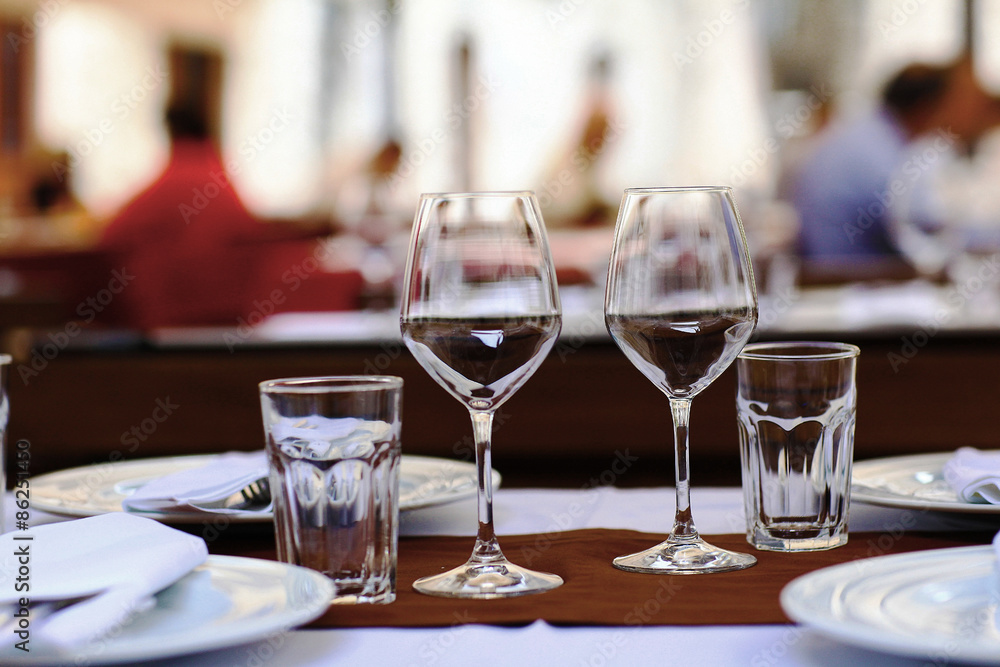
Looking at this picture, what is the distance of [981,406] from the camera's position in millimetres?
1812

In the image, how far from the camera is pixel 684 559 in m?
0.66

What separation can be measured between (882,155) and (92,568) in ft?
17.8

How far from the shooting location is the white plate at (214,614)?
457 millimetres

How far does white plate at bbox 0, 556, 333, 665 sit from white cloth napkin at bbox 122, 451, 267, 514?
0.15 metres

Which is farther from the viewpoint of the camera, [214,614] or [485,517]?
[485,517]

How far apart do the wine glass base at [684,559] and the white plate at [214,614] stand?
0.64ft

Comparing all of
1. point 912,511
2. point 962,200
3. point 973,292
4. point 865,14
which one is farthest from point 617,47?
point 912,511

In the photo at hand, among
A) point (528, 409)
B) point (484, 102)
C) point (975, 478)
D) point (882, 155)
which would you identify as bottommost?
point (528, 409)

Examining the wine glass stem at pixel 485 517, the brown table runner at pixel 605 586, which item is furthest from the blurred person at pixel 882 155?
the wine glass stem at pixel 485 517

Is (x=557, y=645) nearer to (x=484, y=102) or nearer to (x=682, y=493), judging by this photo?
(x=682, y=493)

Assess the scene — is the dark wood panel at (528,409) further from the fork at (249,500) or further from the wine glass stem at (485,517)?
the wine glass stem at (485,517)

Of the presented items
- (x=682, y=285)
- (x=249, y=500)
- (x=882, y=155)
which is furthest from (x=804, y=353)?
(x=882, y=155)

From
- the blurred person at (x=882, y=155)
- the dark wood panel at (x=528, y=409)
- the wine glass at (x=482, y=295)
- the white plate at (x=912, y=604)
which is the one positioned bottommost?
the dark wood panel at (x=528, y=409)

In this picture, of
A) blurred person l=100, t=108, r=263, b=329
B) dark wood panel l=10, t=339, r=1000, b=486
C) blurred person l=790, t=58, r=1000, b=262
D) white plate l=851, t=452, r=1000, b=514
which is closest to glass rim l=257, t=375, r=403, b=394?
white plate l=851, t=452, r=1000, b=514
